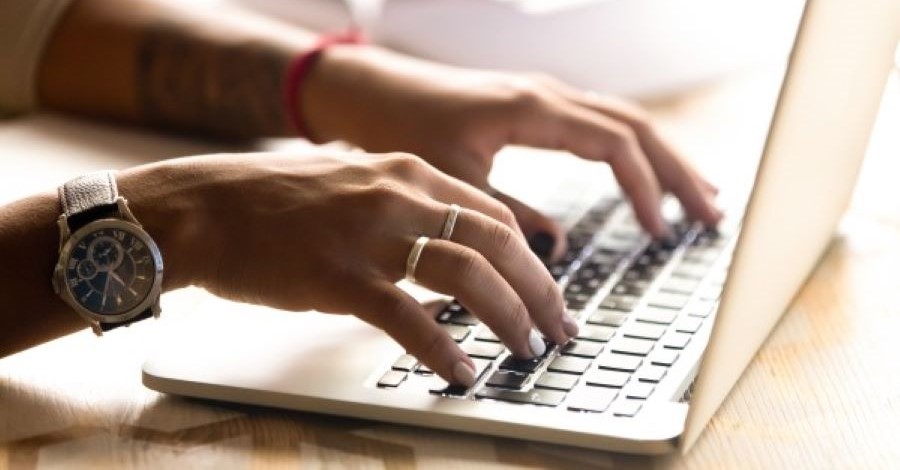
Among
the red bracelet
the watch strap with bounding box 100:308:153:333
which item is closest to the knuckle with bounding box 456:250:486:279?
the watch strap with bounding box 100:308:153:333

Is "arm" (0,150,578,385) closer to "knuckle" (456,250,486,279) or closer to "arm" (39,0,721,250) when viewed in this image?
"knuckle" (456,250,486,279)

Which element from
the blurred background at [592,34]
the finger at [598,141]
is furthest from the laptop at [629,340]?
the blurred background at [592,34]

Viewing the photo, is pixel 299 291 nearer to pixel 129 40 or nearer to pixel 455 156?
pixel 455 156

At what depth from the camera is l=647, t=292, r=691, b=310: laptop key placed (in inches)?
37.4

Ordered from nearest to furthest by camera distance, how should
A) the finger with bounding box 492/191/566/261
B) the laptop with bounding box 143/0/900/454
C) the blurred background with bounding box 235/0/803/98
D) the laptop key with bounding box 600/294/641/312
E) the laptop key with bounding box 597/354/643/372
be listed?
the laptop with bounding box 143/0/900/454 → the laptop key with bounding box 597/354/643/372 → the laptop key with bounding box 600/294/641/312 → the finger with bounding box 492/191/566/261 → the blurred background with bounding box 235/0/803/98

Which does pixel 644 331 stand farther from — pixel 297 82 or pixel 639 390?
pixel 297 82

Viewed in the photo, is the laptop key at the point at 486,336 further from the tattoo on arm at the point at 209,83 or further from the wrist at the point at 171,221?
the tattoo on arm at the point at 209,83

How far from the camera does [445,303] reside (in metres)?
0.94

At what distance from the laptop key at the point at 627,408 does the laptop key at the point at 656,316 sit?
0.14m

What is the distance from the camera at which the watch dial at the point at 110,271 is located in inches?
33.1

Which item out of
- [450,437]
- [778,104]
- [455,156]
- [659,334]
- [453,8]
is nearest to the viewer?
[778,104]

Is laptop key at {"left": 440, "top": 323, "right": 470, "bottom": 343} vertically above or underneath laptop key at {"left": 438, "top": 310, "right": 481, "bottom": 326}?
above

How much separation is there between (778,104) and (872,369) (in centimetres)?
30

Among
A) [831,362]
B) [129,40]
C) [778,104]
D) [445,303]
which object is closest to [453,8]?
[129,40]
